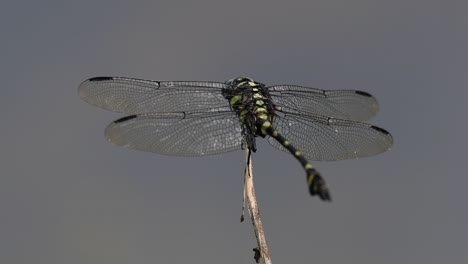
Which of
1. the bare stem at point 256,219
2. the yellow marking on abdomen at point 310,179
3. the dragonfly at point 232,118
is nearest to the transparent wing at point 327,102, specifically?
the dragonfly at point 232,118

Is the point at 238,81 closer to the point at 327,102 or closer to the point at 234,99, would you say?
the point at 234,99

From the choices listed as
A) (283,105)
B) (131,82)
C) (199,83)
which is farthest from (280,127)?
(131,82)

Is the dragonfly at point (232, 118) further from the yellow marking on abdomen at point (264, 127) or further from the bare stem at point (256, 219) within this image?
the bare stem at point (256, 219)

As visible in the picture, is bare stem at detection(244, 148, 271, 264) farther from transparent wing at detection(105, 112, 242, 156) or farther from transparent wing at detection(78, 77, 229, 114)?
transparent wing at detection(78, 77, 229, 114)

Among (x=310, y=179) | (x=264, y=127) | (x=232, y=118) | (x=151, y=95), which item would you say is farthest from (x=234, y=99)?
(x=310, y=179)

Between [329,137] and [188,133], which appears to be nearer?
[188,133]

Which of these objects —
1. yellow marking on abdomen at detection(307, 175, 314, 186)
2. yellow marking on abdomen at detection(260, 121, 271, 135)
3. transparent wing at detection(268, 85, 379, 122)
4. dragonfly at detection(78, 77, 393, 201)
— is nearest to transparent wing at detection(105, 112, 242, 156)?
dragonfly at detection(78, 77, 393, 201)

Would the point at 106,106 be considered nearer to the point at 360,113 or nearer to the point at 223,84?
the point at 223,84
